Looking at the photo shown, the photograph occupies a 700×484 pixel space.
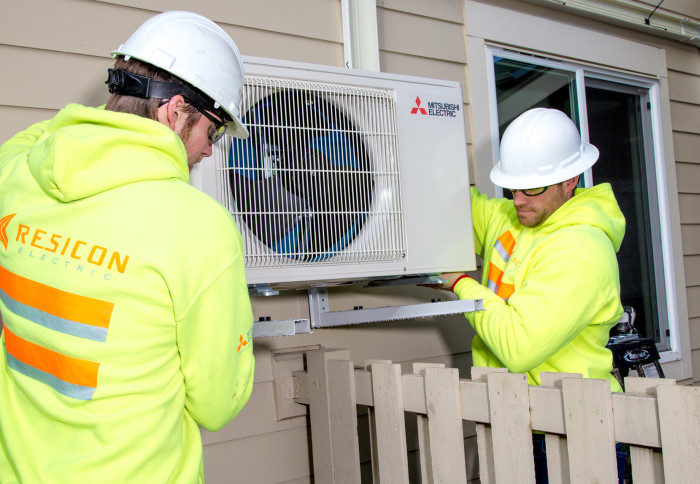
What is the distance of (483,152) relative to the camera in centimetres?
288

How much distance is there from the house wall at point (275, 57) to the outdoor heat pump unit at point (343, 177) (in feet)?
1.75

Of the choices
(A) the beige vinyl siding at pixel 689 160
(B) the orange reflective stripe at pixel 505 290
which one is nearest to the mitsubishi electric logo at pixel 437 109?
(B) the orange reflective stripe at pixel 505 290

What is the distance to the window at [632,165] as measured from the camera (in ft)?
11.2

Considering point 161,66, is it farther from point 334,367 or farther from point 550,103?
point 550,103

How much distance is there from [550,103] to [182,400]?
2.78 m

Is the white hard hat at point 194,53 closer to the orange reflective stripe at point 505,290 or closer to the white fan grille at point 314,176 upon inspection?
the white fan grille at point 314,176

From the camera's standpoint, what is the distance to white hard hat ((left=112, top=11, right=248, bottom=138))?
126 cm

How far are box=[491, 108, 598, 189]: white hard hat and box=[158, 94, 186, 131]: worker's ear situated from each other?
1.18 m

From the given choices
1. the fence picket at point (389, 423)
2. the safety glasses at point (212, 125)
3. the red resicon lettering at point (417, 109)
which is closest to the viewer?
the safety glasses at point (212, 125)

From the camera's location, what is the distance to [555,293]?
1.88 m

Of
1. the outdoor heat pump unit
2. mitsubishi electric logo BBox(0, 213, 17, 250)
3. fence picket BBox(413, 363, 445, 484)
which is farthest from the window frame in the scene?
mitsubishi electric logo BBox(0, 213, 17, 250)

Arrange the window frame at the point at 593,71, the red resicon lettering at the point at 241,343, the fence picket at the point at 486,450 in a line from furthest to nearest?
the window frame at the point at 593,71
the fence picket at the point at 486,450
the red resicon lettering at the point at 241,343

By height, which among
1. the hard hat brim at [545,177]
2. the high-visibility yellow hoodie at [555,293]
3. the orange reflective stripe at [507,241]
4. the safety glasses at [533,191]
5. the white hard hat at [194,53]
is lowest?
the high-visibility yellow hoodie at [555,293]

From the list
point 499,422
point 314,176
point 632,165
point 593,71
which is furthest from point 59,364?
point 632,165
